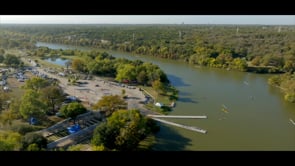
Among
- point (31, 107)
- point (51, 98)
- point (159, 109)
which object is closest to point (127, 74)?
point (159, 109)

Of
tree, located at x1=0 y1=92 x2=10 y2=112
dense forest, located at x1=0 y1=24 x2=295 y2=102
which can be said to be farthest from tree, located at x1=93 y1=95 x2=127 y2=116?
dense forest, located at x1=0 y1=24 x2=295 y2=102

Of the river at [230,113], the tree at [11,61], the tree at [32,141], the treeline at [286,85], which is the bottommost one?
the river at [230,113]

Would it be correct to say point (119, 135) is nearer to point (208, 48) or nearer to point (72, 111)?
point (72, 111)

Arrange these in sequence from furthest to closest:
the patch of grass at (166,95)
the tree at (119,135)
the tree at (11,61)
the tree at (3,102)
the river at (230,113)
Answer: the tree at (11,61)
the patch of grass at (166,95)
the tree at (3,102)
the river at (230,113)
the tree at (119,135)

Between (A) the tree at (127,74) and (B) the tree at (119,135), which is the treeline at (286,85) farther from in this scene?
(B) the tree at (119,135)

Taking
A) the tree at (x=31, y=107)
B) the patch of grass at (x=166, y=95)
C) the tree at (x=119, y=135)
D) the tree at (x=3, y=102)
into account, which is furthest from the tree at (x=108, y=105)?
the tree at (x=3, y=102)
